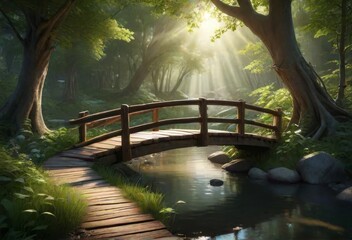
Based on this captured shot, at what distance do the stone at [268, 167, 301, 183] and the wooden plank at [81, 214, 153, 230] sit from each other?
8128 mm

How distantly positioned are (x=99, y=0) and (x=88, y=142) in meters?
6.97

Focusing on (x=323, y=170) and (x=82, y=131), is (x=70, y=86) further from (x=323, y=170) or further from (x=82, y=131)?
(x=323, y=170)

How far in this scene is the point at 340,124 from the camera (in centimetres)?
1430

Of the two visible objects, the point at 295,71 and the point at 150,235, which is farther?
the point at 295,71

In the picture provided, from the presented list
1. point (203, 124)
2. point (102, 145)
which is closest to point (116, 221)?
point (102, 145)

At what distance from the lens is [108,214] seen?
18.8 ft

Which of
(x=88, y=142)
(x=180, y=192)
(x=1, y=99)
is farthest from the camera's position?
(x=1, y=99)

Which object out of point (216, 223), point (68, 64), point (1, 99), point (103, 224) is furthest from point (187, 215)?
point (68, 64)

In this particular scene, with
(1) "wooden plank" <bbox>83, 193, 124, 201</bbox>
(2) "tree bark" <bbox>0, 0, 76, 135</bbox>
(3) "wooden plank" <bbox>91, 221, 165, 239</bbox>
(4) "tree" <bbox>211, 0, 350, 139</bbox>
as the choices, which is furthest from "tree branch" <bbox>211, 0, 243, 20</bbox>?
(3) "wooden plank" <bbox>91, 221, 165, 239</bbox>

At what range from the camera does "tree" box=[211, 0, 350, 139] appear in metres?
14.7

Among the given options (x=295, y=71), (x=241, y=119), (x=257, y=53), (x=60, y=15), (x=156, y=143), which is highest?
(x=257, y=53)

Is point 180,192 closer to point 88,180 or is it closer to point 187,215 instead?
point 187,215

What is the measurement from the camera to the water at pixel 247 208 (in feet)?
26.8

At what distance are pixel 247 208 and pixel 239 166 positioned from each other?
5.00 meters
